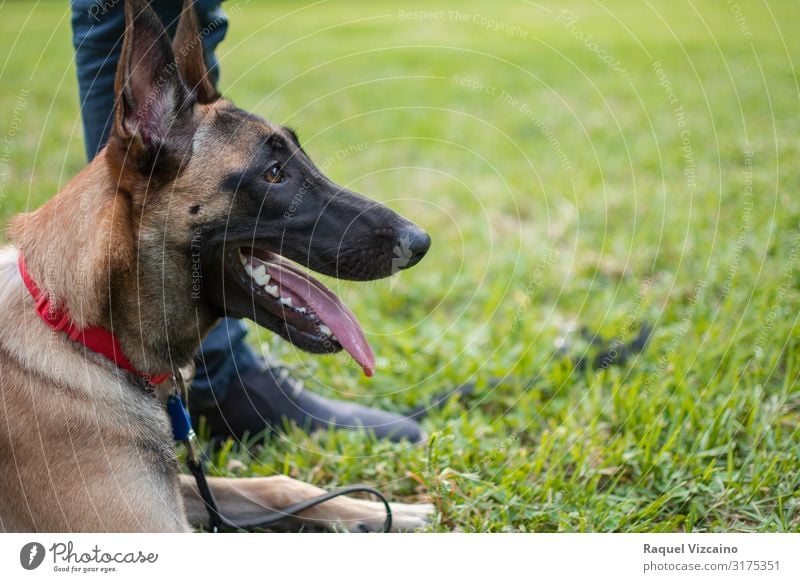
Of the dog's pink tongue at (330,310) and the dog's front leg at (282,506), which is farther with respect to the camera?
the dog's front leg at (282,506)

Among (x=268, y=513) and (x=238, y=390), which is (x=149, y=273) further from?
(x=238, y=390)

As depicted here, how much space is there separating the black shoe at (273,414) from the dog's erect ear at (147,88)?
1.60m

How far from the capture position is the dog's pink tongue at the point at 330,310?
3.01 metres

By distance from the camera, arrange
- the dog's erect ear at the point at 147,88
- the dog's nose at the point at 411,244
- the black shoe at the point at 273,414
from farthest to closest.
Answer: the black shoe at the point at 273,414
the dog's nose at the point at 411,244
the dog's erect ear at the point at 147,88

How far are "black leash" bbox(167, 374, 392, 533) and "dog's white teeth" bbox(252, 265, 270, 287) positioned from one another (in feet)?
1.66

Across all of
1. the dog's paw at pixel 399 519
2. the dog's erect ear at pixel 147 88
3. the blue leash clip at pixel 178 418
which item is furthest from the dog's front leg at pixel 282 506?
the dog's erect ear at pixel 147 88

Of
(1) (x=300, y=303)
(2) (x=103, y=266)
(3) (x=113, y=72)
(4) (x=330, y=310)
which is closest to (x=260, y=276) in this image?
(1) (x=300, y=303)

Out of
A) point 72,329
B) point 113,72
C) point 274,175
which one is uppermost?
point 113,72

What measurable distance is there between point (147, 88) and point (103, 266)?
647 mm

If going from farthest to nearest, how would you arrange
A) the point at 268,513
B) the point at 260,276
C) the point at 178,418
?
the point at 268,513, the point at 178,418, the point at 260,276

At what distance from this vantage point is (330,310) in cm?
305

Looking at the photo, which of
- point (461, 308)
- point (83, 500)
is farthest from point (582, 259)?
point (83, 500)

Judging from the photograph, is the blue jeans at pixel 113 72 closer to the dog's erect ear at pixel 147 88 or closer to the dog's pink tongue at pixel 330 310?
the dog's erect ear at pixel 147 88

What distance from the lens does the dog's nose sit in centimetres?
285
